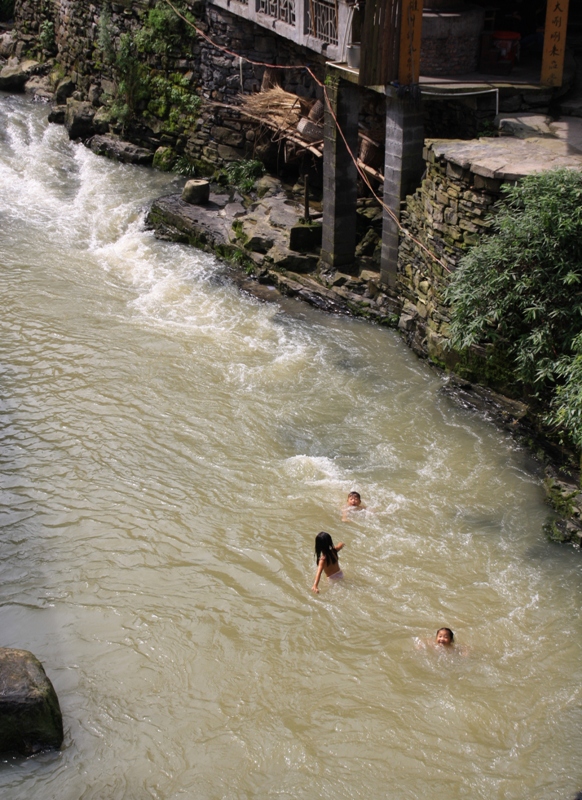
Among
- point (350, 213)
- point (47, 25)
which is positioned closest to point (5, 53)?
point (47, 25)

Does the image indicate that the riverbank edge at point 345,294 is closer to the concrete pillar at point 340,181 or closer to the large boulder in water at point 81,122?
the concrete pillar at point 340,181

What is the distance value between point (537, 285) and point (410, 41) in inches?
179

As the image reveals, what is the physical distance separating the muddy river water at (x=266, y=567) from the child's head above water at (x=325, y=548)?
1.21 ft

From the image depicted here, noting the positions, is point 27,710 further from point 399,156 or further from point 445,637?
point 399,156

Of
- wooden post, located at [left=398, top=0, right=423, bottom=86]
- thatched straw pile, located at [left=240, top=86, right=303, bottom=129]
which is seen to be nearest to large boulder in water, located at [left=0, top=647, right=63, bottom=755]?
wooden post, located at [left=398, top=0, right=423, bottom=86]

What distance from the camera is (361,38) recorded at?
12.7m

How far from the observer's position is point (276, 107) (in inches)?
673

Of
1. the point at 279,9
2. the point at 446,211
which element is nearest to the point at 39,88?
the point at 279,9

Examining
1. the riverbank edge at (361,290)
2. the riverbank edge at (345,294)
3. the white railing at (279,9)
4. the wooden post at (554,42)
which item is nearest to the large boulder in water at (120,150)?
the riverbank edge at (361,290)

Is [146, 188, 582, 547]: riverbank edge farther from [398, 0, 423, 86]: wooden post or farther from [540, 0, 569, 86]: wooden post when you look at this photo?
[540, 0, 569, 86]: wooden post

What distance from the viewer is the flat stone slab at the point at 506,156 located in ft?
35.9

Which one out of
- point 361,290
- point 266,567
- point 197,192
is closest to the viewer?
point 266,567

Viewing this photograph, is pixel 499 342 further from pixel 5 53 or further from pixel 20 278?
pixel 5 53

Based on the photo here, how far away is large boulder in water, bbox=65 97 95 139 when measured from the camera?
21.5m
